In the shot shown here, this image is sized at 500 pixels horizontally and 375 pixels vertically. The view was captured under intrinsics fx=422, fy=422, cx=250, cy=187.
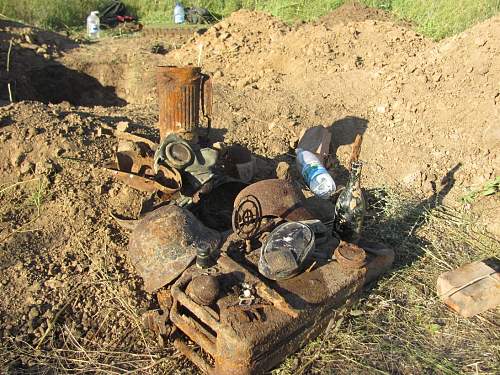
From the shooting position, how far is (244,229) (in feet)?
9.05

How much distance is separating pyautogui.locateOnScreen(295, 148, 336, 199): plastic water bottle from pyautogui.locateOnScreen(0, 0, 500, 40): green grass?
3.57 m

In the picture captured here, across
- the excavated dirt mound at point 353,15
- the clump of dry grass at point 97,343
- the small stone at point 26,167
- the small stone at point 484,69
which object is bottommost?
the clump of dry grass at point 97,343

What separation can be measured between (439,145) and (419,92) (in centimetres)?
76

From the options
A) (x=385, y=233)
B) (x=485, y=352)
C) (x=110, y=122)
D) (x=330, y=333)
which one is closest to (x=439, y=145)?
(x=385, y=233)

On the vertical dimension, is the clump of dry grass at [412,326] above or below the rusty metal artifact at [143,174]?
below

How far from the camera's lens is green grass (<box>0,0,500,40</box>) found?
6426 mm

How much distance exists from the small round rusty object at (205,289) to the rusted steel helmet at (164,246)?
15.7 inches

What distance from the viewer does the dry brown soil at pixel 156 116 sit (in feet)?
9.43

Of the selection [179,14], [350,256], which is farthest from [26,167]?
[179,14]

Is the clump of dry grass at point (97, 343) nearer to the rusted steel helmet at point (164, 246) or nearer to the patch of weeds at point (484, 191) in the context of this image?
the rusted steel helmet at point (164, 246)

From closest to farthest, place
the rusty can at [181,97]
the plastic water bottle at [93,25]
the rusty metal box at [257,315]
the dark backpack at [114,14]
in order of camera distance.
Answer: the rusty metal box at [257,315] → the rusty can at [181,97] → the plastic water bottle at [93,25] → the dark backpack at [114,14]

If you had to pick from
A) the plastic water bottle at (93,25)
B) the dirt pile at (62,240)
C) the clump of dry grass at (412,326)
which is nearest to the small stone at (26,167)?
the dirt pile at (62,240)

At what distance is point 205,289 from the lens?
221 centimetres

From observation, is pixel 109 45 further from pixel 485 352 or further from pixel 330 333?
pixel 485 352
